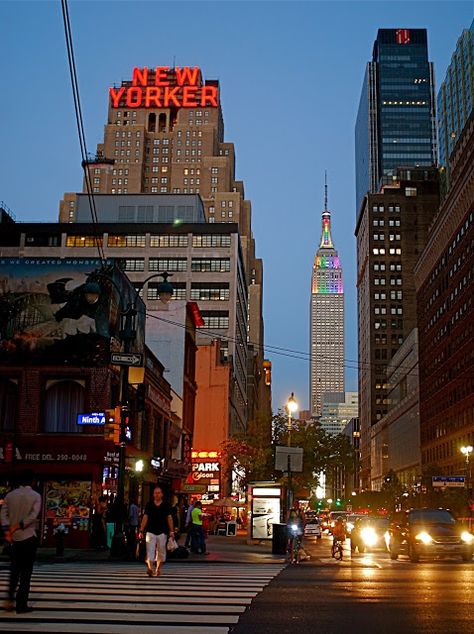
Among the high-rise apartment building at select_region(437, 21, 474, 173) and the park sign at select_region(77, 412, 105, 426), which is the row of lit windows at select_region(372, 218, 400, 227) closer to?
the high-rise apartment building at select_region(437, 21, 474, 173)

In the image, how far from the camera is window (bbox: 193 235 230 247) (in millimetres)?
112412

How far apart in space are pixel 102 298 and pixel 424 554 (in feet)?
54.3

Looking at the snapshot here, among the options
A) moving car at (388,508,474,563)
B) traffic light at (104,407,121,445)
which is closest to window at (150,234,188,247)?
moving car at (388,508,474,563)

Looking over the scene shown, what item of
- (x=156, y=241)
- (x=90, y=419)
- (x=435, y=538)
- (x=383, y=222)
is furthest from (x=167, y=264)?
(x=435, y=538)

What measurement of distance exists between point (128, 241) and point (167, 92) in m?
78.4

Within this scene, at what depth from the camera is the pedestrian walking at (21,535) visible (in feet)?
35.3

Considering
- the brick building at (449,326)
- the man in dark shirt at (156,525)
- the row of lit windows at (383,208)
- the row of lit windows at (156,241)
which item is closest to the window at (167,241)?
the row of lit windows at (156,241)

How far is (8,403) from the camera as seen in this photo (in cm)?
3272

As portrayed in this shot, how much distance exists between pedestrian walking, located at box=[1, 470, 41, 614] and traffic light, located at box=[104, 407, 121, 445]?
11937 mm

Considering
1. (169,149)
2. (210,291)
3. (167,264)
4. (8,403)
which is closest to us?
(8,403)

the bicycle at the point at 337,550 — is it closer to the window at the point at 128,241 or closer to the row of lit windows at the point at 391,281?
the window at the point at 128,241

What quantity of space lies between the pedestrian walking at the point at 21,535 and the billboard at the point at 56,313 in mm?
20695

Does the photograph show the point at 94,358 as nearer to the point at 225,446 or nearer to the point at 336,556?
the point at 336,556

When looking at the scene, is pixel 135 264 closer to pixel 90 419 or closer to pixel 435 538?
pixel 90 419
